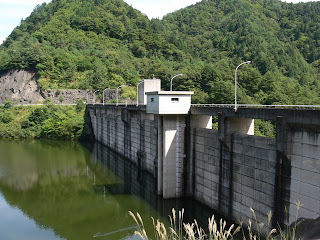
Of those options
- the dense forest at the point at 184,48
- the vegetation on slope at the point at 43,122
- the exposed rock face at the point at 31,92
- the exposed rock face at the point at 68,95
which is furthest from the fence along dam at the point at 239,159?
the exposed rock face at the point at 68,95

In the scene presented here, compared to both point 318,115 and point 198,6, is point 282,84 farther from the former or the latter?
point 198,6

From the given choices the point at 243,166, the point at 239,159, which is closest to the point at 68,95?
the point at 239,159

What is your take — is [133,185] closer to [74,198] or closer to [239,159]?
[74,198]

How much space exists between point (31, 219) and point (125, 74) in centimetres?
5977

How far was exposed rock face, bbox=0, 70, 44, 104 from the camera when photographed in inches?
2866

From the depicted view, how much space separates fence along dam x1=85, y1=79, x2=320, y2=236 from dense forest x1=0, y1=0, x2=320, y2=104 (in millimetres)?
32095

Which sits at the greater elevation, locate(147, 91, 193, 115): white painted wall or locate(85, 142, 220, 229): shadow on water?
locate(147, 91, 193, 115): white painted wall

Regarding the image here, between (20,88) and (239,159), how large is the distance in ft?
218

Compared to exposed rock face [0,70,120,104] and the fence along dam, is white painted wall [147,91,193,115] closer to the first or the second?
the fence along dam

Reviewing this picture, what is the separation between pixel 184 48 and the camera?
4316 inches

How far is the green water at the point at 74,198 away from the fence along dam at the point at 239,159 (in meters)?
2.04

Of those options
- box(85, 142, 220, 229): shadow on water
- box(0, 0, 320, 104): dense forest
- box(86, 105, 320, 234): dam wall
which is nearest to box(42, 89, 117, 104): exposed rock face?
box(0, 0, 320, 104): dense forest

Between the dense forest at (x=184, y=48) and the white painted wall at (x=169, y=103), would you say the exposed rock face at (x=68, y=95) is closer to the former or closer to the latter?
the dense forest at (x=184, y=48)

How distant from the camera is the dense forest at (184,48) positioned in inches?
2598
